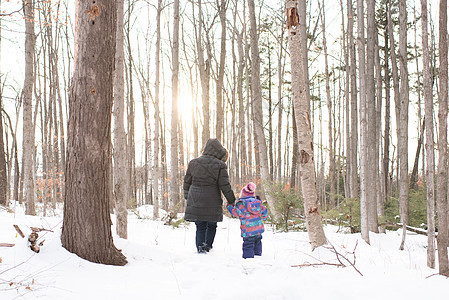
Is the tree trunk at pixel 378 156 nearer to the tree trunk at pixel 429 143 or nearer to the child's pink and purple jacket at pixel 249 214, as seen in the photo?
the tree trunk at pixel 429 143

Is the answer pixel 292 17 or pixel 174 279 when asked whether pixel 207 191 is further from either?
pixel 292 17

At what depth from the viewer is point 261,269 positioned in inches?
125

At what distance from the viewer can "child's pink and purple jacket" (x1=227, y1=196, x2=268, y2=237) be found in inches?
164

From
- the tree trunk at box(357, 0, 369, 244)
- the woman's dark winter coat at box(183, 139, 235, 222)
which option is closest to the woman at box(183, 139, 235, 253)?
the woman's dark winter coat at box(183, 139, 235, 222)

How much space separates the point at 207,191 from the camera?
429 centimetres

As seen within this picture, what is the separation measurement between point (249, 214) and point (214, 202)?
0.51 meters

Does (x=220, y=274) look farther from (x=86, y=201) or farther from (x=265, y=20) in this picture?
(x=265, y=20)

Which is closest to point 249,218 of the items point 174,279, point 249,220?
point 249,220

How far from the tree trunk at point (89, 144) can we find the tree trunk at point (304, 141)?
227 cm

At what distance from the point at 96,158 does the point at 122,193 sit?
1655 mm

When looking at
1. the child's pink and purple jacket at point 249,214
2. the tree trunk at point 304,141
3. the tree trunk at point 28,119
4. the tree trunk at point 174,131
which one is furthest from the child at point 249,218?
the tree trunk at point 28,119

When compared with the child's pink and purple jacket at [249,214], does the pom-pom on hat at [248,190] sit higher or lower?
higher

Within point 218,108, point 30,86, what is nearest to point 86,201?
point 30,86

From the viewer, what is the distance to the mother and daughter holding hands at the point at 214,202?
418 centimetres
